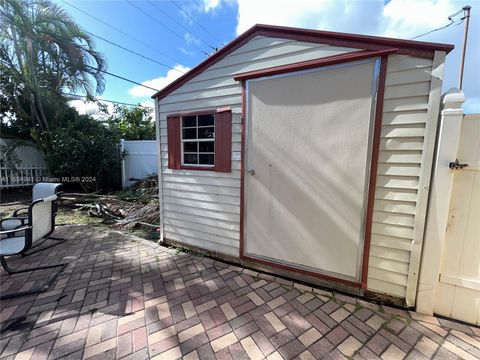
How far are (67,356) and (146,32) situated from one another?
28.0 ft

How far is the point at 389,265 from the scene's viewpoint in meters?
2.03

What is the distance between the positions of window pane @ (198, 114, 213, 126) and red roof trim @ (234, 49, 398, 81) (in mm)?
629

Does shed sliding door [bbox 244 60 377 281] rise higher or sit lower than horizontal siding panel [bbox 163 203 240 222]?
higher

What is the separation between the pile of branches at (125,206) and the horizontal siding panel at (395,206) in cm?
415

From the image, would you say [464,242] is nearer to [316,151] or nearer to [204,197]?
[316,151]

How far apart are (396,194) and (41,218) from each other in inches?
161

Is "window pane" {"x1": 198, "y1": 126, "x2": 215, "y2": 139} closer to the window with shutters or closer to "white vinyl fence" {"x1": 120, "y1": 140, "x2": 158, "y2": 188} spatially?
the window with shutters

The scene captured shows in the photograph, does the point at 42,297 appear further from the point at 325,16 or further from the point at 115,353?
the point at 325,16

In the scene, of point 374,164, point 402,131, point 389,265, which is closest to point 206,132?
point 374,164

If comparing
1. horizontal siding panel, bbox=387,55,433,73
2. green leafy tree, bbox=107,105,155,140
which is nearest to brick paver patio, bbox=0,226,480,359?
horizontal siding panel, bbox=387,55,433,73

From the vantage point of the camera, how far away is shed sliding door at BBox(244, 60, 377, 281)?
6.64 ft

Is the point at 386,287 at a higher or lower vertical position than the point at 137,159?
lower

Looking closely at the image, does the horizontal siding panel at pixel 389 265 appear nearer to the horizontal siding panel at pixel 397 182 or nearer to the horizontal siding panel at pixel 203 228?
the horizontal siding panel at pixel 397 182

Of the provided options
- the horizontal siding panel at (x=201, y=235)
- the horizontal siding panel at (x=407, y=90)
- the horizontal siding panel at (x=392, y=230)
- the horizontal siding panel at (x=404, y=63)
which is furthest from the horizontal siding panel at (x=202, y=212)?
the horizontal siding panel at (x=404, y=63)
